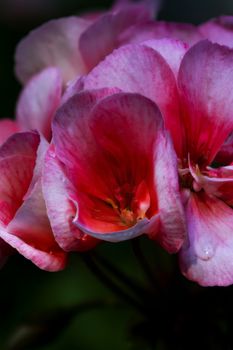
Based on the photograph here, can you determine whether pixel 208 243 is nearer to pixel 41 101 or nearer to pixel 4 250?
pixel 4 250

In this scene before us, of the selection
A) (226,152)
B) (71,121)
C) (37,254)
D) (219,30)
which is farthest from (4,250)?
(219,30)

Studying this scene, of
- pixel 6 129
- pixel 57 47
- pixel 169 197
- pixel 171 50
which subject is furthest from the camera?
pixel 57 47

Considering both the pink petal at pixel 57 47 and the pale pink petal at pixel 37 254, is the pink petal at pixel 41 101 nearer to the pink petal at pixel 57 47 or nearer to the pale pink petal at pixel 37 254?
the pink petal at pixel 57 47

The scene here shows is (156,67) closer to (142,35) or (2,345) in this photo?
(142,35)

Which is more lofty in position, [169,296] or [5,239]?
A: [5,239]

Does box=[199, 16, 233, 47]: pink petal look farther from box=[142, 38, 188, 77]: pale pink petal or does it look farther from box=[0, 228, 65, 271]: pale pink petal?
box=[0, 228, 65, 271]: pale pink petal

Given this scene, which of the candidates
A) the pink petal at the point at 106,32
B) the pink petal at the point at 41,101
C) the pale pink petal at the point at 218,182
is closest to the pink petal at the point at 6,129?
the pink petal at the point at 41,101

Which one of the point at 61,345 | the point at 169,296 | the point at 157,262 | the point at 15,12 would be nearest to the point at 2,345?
the point at 61,345
